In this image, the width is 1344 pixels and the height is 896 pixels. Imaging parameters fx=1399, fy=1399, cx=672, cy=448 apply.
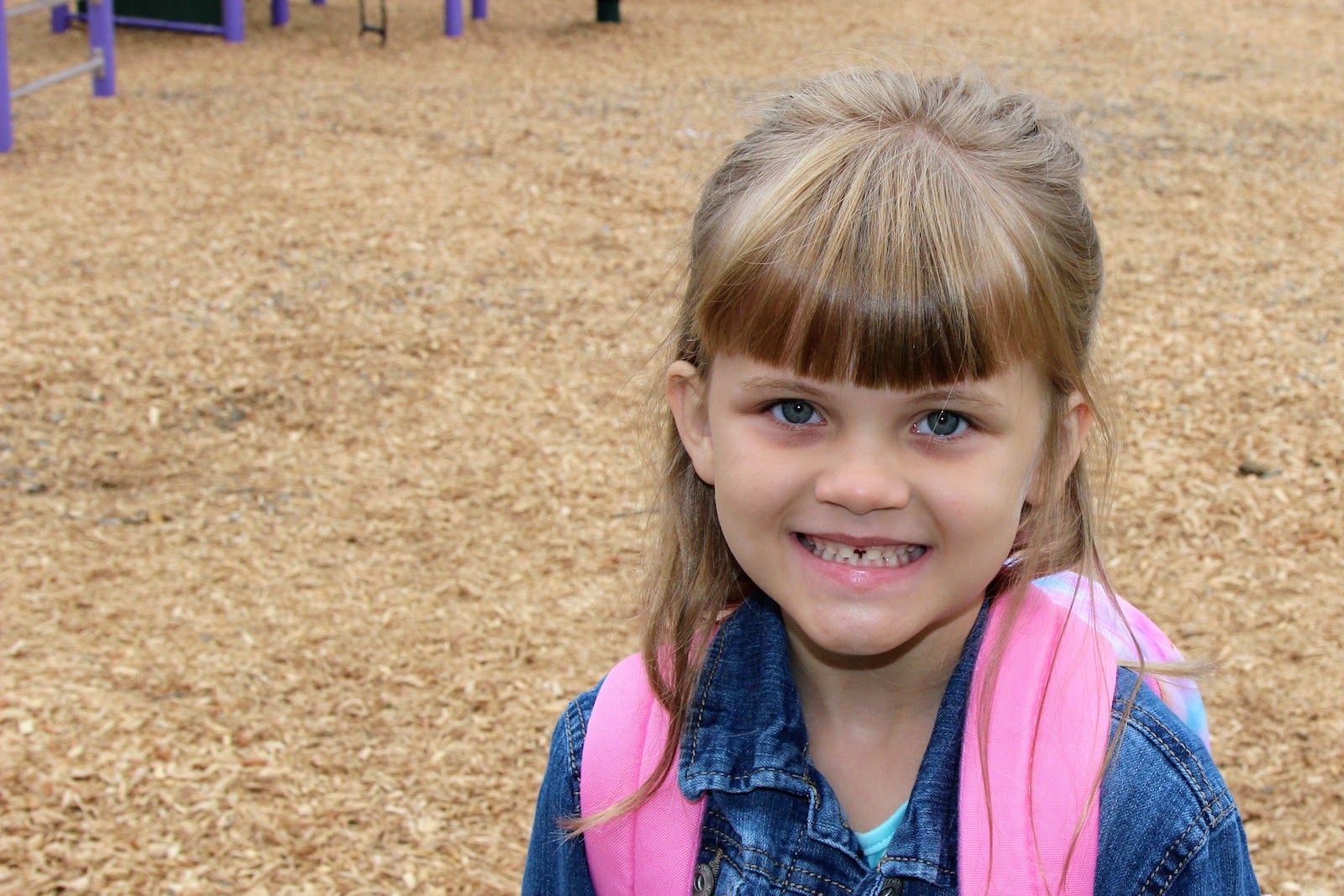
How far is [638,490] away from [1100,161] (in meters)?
4.13

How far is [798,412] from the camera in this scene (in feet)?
5.07

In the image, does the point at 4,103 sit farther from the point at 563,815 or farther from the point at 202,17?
the point at 563,815

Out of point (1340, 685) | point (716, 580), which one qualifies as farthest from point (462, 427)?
point (716, 580)

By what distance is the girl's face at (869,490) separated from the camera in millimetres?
1496

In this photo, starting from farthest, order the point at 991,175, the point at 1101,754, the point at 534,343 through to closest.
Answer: the point at 534,343 → the point at 991,175 → the point at 1101,754

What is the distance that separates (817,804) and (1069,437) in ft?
1.72

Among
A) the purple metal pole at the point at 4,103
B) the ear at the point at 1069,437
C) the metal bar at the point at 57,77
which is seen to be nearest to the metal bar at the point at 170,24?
the metal bar at the point at 57,77

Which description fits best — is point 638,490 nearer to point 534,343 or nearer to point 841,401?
point 534,343

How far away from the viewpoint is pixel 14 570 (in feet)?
13.0

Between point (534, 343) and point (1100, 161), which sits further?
point (1100, 161)

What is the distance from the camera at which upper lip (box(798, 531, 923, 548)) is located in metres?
1.51


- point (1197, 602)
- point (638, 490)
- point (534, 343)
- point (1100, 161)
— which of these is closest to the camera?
point (1197, 602)

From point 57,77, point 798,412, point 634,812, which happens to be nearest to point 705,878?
point 634,812

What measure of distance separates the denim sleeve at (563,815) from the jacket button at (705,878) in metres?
0.15
